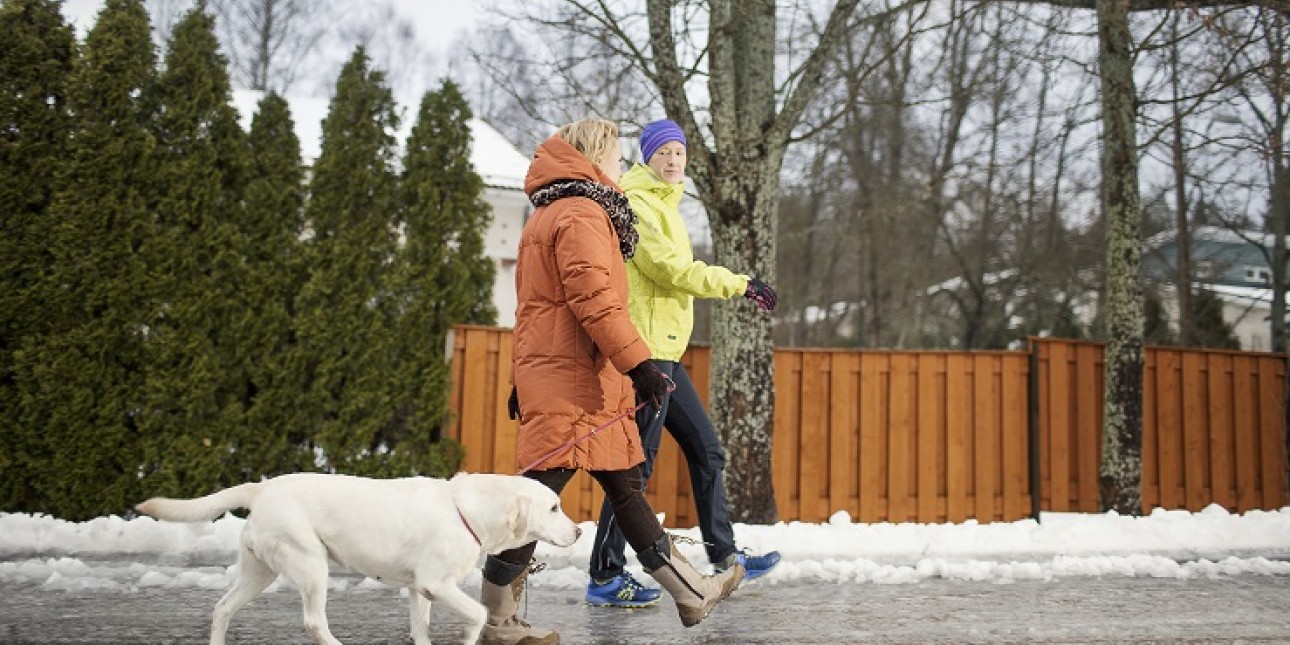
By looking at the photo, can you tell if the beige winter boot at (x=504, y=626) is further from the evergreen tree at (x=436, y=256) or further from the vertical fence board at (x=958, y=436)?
the vertical fence board at (x=958, y=436)

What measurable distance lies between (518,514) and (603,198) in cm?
125

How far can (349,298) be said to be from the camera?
755 cm

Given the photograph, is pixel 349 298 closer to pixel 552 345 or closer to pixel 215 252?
pixel 215 252

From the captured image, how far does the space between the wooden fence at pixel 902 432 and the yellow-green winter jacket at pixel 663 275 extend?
3.14 metres

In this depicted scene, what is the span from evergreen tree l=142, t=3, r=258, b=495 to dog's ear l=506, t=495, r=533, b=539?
4.44 m

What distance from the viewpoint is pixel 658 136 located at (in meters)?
4.96

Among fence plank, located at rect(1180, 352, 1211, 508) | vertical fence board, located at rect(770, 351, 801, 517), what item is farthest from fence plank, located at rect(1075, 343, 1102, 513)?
vertical fence board, located at rect(770, 351, 801, 517)

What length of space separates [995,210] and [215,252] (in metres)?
20.4

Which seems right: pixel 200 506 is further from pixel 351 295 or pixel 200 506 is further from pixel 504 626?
pixel 351 295

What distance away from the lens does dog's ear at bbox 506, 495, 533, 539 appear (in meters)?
3.46

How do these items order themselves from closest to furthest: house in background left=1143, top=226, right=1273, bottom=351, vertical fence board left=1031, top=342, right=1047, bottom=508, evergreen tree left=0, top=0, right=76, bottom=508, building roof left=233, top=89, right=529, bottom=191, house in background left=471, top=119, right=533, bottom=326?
evergreen tree left=0, top=0, right=76, bottom=508
vertical fence board left=1031, top=342, right=1047, bottom=508
house in background left=471, top=119, right=533, bottom=326
building roof left=233, top=89, right=529, bottom=191
house in background left=1143, top=226, right=1273, bottom=351

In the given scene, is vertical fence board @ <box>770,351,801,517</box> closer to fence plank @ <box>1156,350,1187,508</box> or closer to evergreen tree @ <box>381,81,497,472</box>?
evergreen tree @ <box>381,81,497,472</box>

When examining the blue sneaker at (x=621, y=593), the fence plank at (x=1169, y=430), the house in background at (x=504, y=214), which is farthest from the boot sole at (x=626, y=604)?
the house in background at (x=504, y=214)

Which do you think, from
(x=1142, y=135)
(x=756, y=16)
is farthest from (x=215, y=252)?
(x=1142, y=135)
